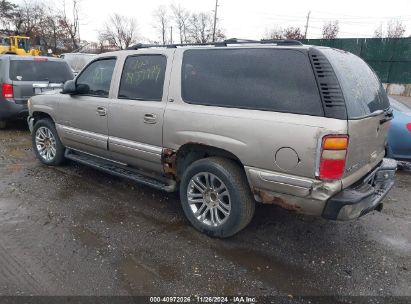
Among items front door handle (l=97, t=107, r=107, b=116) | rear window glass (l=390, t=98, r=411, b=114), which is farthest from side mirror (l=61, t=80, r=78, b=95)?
rear window glass (l=390, t=98, r=411, b=114)

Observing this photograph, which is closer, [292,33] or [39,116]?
[39,116]

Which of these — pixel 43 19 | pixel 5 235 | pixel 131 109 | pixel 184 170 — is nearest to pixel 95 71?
pixel 131 109

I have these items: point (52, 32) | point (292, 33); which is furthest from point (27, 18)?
point (292, 33)

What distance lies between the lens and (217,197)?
3346mm

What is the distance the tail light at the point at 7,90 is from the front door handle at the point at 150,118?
5.19 metres

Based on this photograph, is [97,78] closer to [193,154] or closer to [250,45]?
[193,154]

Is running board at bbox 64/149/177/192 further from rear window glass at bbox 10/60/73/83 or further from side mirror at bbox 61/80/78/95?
rear window glass at bbox 10/60/73/83

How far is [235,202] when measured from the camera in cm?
315

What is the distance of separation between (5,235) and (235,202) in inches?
91.1

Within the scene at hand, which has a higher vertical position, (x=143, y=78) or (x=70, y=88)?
(x=143, y=78)

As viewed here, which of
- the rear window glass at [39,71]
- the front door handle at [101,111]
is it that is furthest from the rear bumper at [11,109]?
the front door handle at [101,111]

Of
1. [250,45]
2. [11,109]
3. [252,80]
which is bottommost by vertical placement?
[11,109]

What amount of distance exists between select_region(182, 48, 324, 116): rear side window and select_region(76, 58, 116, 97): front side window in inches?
49.1

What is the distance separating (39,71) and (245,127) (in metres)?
6.50
